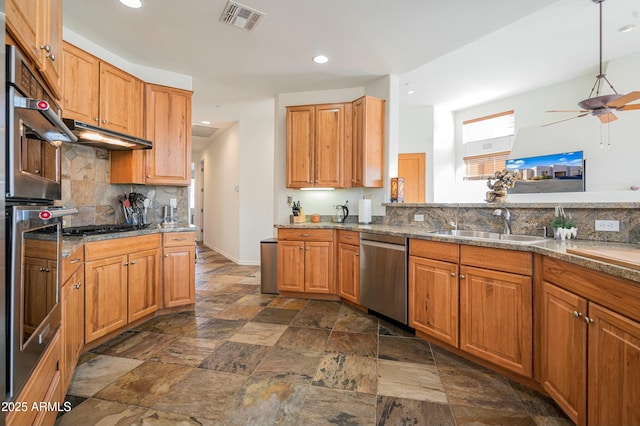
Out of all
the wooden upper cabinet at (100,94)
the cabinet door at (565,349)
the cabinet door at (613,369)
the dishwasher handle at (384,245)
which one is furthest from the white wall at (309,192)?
the cabinet door at (613,369)

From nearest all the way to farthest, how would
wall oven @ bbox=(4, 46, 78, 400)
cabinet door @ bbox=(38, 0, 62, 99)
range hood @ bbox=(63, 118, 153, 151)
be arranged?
wall oven @ bbox=(4, 46, 78, 400) < cabinet door @ bbox=(38, 0, 62, 99) < range hood @ bbox=(63, 118, 153, 151)

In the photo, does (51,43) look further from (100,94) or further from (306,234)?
(306,234)

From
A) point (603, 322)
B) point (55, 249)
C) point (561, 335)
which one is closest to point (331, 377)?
point (561, 335)

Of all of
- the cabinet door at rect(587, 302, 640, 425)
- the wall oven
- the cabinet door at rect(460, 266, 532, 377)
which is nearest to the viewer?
the wall oven

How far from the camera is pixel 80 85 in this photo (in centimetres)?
251

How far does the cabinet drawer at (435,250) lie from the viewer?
2.23m

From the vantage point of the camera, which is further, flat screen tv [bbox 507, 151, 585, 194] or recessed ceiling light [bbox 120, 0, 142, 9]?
flat screen tv [bbox 507, 151, 585, 194]

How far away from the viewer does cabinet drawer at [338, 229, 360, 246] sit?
10.8 feet

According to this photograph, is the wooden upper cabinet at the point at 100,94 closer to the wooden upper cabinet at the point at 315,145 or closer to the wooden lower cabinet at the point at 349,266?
the wooden upper cabinet at the point at 315,145

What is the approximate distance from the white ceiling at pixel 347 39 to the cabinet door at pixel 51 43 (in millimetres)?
1014

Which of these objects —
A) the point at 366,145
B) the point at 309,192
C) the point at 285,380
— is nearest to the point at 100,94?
the point at 309,192

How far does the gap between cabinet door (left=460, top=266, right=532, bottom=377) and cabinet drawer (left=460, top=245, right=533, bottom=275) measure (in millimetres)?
38

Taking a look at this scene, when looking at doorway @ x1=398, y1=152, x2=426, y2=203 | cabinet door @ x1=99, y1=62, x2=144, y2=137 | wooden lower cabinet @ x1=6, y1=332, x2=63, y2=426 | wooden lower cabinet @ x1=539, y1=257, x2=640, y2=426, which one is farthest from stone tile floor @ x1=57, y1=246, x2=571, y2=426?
doorway @ x1=398, y1=152, x2=426, y2=203

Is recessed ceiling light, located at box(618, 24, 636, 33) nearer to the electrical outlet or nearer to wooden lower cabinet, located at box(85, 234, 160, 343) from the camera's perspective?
the electrical outlet
